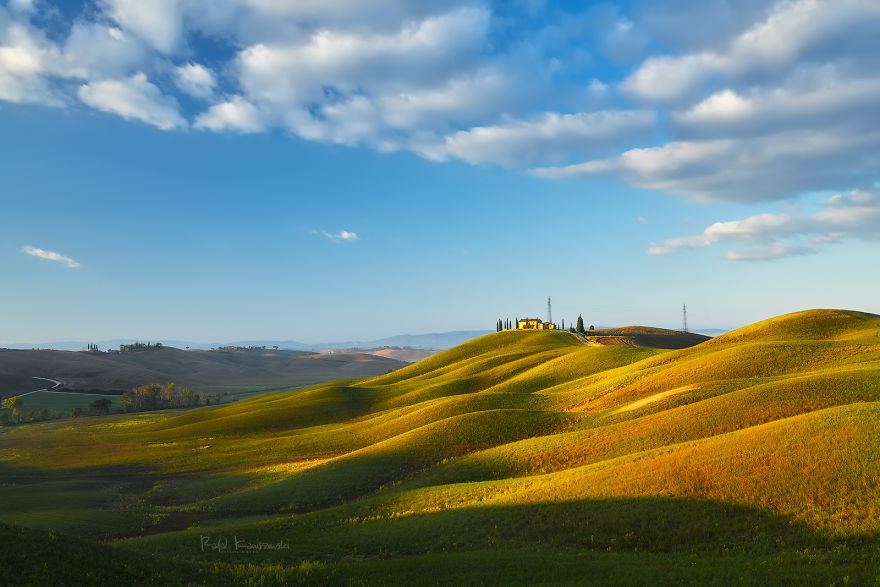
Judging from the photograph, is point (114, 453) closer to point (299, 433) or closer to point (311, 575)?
point (299, 433)

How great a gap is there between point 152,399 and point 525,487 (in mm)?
175001

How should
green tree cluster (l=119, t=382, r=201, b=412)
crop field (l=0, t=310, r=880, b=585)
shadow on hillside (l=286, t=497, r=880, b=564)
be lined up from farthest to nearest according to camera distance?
green tree cluster (l=119, t=382, r=201, b=412), shadow on hillside (l=286, t=497, r=880, b=564), crop field (l=0, t=310, r=880, b=585)

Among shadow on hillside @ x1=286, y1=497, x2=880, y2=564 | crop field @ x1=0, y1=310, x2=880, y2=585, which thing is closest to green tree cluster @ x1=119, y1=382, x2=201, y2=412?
crop field @ x1=0, y1=310, x2=880, y2=585

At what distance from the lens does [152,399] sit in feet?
566

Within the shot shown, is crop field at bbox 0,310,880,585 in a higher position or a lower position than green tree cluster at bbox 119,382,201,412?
higher

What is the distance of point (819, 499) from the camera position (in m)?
26.3

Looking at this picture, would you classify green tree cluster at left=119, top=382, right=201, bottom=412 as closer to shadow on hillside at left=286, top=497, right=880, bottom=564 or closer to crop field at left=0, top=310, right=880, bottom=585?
crop field at left=0, top=310, right=880, bottom=585

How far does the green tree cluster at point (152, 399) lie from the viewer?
166 meters

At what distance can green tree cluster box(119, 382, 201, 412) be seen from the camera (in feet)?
545

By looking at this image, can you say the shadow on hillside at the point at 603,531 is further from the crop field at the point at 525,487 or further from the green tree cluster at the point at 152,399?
the green tree cluster at the point at 152,399

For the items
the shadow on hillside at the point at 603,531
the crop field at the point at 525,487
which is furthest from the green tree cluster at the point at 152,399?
the shadow on hillside at the point at 603,531

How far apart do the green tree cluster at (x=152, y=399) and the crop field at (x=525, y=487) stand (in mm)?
72112

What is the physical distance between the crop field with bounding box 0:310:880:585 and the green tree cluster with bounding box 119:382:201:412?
7211 centimetres

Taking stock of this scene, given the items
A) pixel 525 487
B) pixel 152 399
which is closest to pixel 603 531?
pixel 525 487
